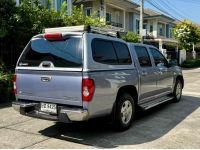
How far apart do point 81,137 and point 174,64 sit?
15.4 ft

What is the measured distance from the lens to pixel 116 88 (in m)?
6.55

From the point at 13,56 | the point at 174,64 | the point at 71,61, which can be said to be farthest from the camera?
the point at 13,56

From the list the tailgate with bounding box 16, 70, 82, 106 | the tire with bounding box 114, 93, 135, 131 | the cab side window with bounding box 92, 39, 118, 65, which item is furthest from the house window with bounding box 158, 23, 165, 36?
the tailgate with bounding box 16, 70, 82, 106

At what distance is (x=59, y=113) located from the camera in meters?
6.01

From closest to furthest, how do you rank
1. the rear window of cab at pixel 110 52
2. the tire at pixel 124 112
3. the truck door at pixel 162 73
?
the rear window of cab at pixel 110 52, the tire at pixel 124 112, the truck door at pixel 162 73

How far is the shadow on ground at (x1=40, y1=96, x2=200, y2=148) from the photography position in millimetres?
6324

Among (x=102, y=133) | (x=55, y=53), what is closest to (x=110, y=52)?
(x=55, y=53)

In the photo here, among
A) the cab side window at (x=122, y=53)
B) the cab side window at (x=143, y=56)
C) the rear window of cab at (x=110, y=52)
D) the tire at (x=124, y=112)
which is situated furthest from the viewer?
the cab side window at (x=143, y=56)

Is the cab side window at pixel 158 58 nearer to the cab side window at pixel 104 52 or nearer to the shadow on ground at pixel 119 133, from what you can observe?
the shadow on ground at pixel 119 133

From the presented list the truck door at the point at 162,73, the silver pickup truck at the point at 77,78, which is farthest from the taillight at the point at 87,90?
the truck door at the point at 162,73

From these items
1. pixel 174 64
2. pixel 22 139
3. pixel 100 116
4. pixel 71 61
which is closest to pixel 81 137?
pixel 100 116

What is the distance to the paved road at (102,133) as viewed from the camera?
612 cm

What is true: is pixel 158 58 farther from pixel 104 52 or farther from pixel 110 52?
pixel 104 52

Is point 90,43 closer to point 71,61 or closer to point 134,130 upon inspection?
point 71,61
